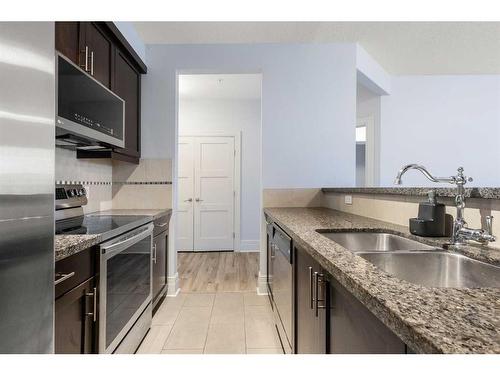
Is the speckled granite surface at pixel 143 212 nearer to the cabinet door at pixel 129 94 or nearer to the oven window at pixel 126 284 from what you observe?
the oven window at pixel 126 284

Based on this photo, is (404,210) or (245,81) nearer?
(404,210)

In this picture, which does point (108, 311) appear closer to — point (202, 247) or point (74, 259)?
point (74, 259)

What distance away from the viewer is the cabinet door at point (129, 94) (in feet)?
7.98

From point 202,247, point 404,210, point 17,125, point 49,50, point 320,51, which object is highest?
point 320,51

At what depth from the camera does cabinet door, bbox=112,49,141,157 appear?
95.8 inches

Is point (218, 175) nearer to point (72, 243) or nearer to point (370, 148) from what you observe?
point (370, 148)

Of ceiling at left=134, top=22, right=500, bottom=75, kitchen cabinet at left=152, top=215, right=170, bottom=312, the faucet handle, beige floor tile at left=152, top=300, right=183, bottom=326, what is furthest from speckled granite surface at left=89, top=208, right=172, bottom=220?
the faucet handle

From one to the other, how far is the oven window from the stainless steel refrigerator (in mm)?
947

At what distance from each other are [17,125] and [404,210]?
5.78ft

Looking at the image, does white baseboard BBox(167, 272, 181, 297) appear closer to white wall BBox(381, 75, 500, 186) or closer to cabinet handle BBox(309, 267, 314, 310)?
cabinet handle BBox(309, 267, 314, 310)
